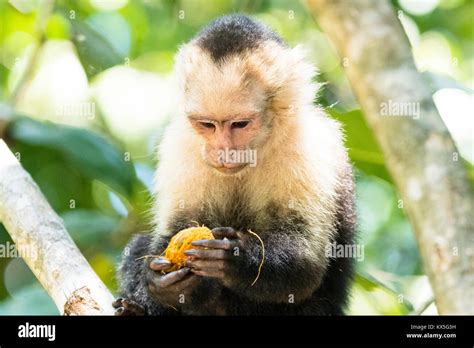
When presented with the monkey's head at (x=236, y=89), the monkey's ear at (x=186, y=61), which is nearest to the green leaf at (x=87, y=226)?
the monkey's head at (x=236, y=89)

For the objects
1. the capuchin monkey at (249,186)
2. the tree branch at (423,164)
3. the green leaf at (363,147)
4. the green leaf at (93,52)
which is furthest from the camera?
the green leaf at (93,52)

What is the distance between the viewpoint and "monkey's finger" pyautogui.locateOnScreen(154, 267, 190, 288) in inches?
142

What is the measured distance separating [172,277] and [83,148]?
1.66 meters

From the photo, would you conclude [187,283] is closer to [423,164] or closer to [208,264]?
[208,264]

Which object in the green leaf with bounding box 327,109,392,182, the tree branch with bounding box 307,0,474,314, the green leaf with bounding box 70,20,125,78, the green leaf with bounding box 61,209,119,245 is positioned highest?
the green leaf with bounding box 70,20,125,78

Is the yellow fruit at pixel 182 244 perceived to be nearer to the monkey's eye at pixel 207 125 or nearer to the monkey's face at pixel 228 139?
the monkey's face at pixel 228 139

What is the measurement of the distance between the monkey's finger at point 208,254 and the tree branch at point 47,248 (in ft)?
1.59

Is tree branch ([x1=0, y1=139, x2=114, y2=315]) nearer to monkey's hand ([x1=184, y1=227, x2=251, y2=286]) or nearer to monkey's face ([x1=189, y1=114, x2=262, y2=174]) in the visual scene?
monkey's hand ([x1=184, y1=227, x2=251, y2=286])

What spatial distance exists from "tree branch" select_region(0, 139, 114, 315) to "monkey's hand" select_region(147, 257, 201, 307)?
256 millimetres

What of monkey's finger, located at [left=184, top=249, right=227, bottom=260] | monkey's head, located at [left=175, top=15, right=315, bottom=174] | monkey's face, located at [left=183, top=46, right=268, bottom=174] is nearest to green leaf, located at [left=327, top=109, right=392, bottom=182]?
monkey's head, located at [left=175, top=15, right=315, bottom=174]

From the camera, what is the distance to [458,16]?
6.25 m

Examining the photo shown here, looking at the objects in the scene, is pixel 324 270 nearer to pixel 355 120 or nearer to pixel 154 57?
pixel 355 120

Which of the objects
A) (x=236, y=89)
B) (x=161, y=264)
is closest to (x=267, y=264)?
(x=161, y=264)

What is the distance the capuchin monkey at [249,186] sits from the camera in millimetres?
3711
